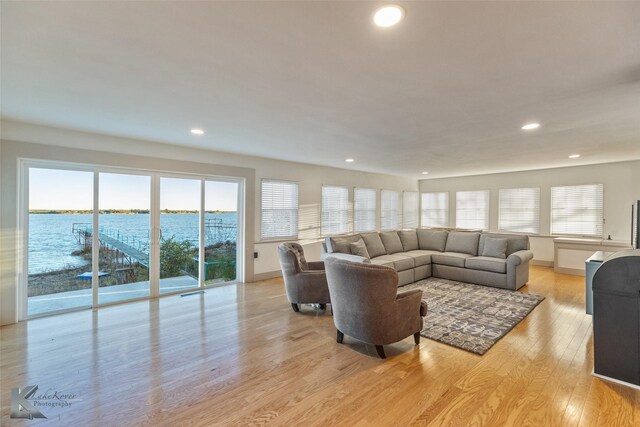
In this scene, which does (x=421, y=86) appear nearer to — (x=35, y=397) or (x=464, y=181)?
(x=35, y=397)

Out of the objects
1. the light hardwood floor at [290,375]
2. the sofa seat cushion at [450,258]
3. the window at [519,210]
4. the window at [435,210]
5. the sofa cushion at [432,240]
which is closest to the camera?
the light hardwood floor at [290,375]

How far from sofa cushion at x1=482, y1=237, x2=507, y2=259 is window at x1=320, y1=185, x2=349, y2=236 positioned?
10.5 feet

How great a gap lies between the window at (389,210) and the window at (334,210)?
149 centimetres

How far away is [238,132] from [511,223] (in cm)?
753

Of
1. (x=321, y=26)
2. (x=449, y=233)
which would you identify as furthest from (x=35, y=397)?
(x=449, y=233)

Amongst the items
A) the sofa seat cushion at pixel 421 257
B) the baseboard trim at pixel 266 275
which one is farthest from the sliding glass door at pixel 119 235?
the sofa seat cushion at pixel 421 257

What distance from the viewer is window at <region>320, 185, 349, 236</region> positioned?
7.07 metres

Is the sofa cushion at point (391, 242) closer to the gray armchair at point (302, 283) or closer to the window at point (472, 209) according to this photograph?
the gray armchair at point (302, 283)

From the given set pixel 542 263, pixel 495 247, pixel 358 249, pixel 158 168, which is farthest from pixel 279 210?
pixel 542 263

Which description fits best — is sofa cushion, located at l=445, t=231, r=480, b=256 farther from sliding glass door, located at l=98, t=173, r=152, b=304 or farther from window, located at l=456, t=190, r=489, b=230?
sliding glass door, located at l=98, t=173, r=152, b=304

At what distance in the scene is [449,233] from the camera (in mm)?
6645

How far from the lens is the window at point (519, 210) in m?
7.32

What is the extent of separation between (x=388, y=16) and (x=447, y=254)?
18.0 feet

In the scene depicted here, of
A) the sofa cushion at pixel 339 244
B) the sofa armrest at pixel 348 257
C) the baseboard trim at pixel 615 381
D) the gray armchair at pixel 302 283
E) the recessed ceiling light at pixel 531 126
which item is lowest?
the baseboard trim at pixel 615 381
